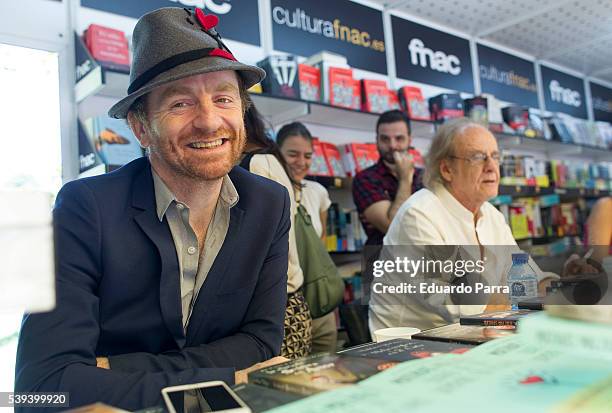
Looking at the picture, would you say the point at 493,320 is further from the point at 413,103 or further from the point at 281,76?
the point at 413,103

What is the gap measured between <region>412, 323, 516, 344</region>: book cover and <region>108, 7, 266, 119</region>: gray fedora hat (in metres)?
0.75

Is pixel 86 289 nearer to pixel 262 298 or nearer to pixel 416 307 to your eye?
pixel 262 298

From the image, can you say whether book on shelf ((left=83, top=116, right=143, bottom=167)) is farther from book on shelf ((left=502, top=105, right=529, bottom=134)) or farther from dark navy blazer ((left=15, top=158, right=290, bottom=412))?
book on shelf ((left=502, top=105, right=529, bottom=134))

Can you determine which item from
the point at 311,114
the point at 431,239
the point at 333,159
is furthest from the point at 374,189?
the point at 431,239

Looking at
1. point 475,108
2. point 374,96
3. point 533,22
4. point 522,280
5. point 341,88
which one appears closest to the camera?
point 522,280

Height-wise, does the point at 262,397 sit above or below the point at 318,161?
below

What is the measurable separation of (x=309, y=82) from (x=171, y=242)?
2.49 metres

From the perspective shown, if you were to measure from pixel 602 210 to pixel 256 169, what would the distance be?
150 cm

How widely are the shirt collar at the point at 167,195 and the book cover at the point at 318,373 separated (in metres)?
0.68

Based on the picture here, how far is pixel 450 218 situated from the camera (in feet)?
6.38

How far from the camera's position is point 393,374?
0.55 meters

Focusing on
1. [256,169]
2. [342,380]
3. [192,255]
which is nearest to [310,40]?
[256,169]

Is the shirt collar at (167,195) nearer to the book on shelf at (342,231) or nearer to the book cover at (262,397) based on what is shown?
the book cover at (262,397)

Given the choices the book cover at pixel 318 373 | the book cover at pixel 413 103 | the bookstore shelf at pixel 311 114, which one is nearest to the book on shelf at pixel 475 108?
the bookstore shelf at pixel 311 114
